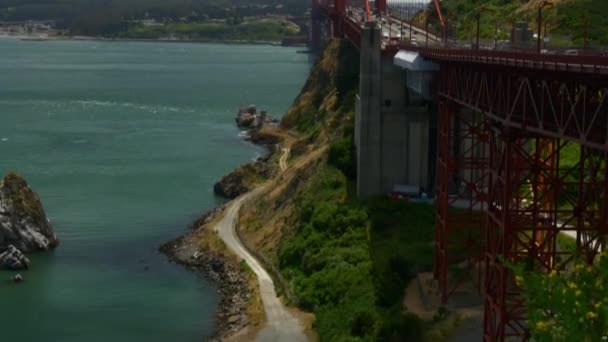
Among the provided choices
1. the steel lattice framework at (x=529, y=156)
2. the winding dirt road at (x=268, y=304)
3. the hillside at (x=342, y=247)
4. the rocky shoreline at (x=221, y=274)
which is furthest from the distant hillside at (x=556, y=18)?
the steel lattice framework at (x=529, y=156)

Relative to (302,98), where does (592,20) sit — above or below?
above

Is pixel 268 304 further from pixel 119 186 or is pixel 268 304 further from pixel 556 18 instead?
pixel 556 18

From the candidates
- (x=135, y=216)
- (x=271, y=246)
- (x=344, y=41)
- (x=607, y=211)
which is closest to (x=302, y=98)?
(x=344, y=41)

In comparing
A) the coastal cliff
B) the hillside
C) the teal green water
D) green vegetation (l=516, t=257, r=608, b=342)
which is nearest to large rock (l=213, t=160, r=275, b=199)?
the teal green water

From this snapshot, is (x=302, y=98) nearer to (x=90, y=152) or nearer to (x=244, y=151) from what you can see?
(x=244, y=151)

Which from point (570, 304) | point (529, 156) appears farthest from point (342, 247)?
point (570, 304)

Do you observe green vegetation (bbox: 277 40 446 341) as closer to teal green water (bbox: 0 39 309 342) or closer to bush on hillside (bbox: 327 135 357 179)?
bush on hillside (bbox: 327 135 357 179)

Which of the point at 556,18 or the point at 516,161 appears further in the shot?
the point at 556,18
